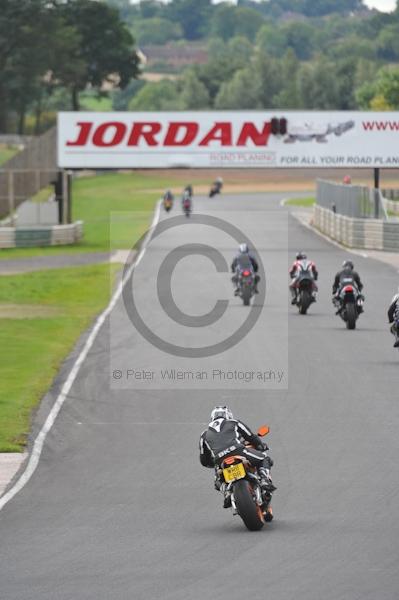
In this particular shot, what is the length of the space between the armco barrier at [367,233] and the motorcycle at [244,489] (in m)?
44.0

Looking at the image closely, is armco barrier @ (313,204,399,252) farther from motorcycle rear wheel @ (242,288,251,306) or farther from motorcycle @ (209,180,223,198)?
motorcycle @ (209,180,223,198)

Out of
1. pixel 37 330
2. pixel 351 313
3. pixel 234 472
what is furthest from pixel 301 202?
pixel 234 472

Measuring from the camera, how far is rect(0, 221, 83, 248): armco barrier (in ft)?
199

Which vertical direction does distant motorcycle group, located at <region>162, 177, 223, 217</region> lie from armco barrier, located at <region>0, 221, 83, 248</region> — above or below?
below

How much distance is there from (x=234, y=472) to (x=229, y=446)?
1.12ft

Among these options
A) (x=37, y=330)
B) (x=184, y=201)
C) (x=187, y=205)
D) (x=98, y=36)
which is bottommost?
(x=187, y=205)

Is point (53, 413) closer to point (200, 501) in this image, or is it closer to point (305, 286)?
point (200, 501)

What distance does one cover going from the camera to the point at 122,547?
44.3 ft

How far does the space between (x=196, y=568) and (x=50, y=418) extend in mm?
9521

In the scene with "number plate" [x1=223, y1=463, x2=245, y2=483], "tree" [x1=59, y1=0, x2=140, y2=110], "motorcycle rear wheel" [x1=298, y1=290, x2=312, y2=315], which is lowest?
"motorcycle rear wheel" [x1=298, y1=290, x2=312, y2=315]

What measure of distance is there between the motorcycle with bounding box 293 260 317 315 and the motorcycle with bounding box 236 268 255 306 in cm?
179

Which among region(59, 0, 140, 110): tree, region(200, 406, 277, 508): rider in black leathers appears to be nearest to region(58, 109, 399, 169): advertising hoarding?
region(200, 406, 277, 508): rider in black leathers

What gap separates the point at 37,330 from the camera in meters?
34.1

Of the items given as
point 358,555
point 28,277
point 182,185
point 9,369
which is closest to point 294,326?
point 9,369
